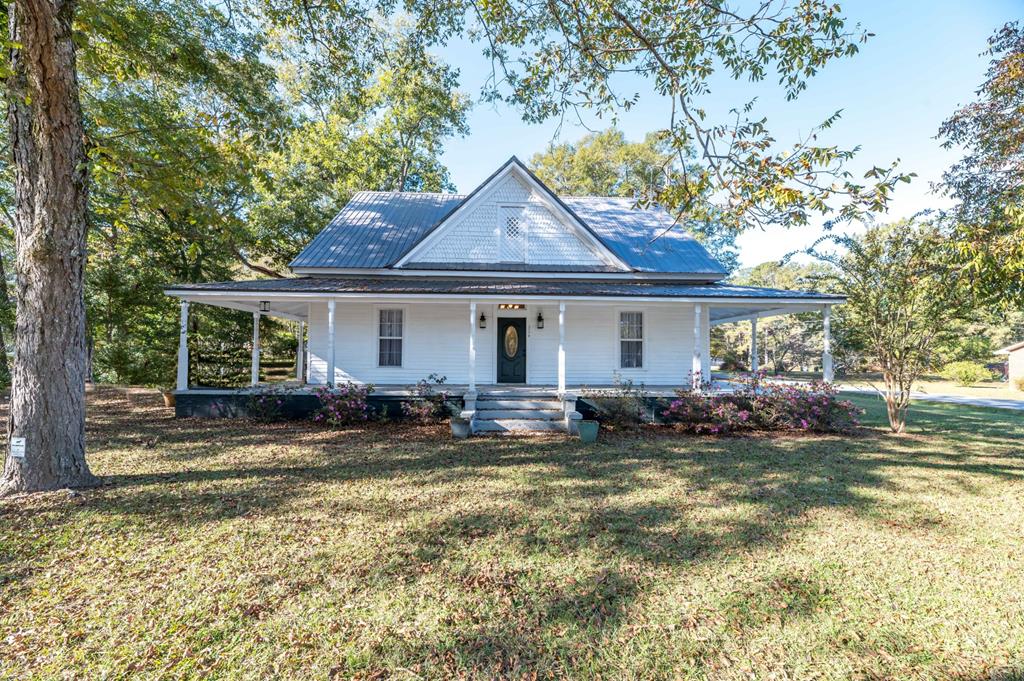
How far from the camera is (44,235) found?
478cm

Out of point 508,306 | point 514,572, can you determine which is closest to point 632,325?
point 508,306

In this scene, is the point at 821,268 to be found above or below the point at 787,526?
above

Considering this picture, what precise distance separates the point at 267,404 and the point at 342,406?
1757mm

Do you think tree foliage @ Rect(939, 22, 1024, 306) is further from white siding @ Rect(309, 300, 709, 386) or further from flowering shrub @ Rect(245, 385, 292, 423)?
flowering shrub @ Rect(245, 385, 292, 423)

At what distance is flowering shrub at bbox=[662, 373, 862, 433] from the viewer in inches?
368

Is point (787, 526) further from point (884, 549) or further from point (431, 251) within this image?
point (431, 251)

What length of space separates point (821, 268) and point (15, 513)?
44.5 ft

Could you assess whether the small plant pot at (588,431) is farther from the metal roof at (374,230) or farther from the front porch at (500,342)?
the metal roof at (374,230)

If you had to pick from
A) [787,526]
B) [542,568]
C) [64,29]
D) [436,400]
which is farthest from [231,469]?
[787,526]

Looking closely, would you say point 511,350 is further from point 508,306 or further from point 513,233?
point 513,233

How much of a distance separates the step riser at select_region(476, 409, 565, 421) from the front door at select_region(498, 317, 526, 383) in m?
2.64

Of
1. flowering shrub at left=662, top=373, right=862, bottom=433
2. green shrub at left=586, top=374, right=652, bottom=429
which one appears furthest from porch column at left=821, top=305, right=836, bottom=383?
green shrub at left=586, top=374, right=652, bottom=429

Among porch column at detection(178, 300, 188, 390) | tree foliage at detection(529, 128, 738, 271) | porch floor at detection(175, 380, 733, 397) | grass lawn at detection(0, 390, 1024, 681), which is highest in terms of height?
tree foliage at detection(529, 128, 738, 271)

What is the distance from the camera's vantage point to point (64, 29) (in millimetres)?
4801
